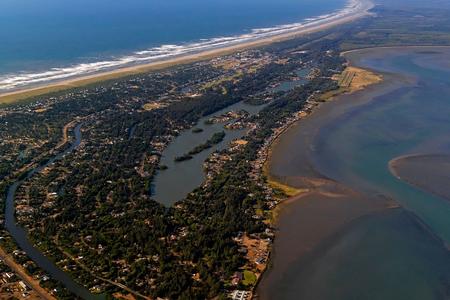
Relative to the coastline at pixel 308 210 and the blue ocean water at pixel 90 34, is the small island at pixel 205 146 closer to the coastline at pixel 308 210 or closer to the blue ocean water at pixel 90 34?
the coastline at pixel 308 210

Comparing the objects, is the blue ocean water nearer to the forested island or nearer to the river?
the forested island

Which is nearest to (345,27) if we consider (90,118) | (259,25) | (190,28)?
(259,25)

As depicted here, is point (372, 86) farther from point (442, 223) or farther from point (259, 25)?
point (259, 25)

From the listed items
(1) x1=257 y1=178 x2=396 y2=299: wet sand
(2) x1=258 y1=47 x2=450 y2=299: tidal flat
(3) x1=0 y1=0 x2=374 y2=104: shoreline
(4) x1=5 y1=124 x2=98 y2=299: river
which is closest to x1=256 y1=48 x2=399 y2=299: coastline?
(1) x1=257 y1=178 x2=396 y2=299: wet sand

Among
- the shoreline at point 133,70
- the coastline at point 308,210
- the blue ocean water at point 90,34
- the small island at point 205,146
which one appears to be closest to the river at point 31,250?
the coastline at point 308,210

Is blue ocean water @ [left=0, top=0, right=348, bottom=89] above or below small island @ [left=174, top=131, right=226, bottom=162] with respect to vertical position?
above

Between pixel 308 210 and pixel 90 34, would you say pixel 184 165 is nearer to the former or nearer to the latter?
pixel 308 210
